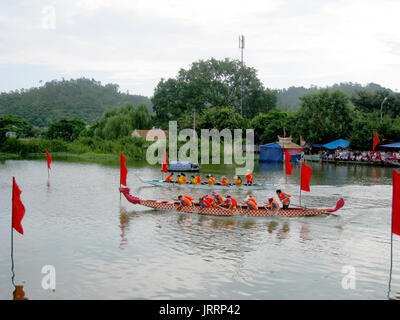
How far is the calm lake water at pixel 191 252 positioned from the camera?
11.1m

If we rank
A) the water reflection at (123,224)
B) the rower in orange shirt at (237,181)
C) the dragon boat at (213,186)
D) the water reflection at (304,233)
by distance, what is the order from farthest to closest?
the dragon boat at (213,186)
the rower in orange shirt at (237,181)
the water reflection at (304,233)
the water reflection at (123,224)

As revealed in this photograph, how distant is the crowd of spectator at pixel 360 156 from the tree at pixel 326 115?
2.40 metres

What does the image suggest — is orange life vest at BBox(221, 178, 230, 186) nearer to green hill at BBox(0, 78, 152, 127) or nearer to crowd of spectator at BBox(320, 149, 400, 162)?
crowd of spectator at BBox(320, 149, 400, 162)

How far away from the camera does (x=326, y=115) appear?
178 ft

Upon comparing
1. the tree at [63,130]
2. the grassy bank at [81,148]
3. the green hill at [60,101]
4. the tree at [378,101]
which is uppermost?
the green hill at [60,101]

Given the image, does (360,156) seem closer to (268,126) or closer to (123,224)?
(268,126)

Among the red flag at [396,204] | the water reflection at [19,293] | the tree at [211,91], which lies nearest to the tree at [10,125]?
the tree at [211,91]

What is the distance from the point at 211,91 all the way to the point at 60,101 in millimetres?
58548

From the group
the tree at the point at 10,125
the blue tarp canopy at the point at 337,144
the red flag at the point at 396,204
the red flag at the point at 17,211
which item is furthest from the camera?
the tree at the point at 10,125

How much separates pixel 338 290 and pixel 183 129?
4669cm

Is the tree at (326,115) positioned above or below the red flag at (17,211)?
above

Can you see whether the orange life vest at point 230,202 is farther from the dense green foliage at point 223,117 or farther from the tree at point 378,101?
the tree at point 378,101

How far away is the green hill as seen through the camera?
340ft

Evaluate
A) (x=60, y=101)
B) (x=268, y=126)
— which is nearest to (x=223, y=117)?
(x=268, y=126)
